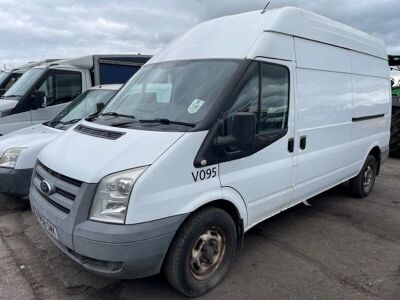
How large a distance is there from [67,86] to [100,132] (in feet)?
16.6

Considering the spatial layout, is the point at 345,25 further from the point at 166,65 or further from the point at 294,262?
the point at 294,262

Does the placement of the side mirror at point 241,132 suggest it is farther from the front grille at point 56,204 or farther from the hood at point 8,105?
the hood at point 8,105

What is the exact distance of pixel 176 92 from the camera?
3592 mm

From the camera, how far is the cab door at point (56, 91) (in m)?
7.49

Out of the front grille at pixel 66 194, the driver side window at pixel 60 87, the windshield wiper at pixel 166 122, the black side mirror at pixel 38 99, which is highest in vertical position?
the driver side window at pixel 60 87

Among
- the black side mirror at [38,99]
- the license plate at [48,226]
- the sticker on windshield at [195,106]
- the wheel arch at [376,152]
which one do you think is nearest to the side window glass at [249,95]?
the sticker on windshield at [195,106]

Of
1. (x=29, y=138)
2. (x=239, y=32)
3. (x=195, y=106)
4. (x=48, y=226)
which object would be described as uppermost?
(x=239, y=32)

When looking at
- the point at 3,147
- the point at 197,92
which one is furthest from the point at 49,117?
the point at 197,92

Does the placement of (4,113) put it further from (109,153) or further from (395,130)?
(395,130)

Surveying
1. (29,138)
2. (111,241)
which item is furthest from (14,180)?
(111,241)

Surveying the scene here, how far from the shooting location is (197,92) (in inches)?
136

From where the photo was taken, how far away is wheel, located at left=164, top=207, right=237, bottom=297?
3076 mm

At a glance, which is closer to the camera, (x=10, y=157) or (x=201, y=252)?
(x=201, y=252)

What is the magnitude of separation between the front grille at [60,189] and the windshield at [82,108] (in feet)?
8.66
